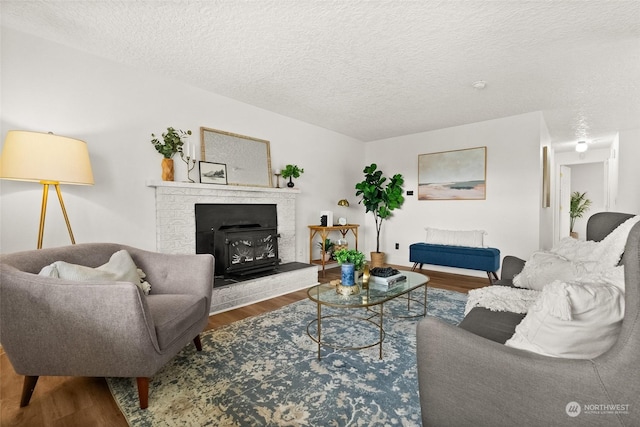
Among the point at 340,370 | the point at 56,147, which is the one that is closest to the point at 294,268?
the point at 340,370

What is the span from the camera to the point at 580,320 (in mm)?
975

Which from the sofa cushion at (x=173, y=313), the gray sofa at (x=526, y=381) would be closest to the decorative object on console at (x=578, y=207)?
the gray sofa at (x=526, y=381)

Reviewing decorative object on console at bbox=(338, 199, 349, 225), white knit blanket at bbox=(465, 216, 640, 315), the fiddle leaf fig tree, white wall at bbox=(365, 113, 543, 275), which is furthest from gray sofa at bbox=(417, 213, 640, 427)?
the fiddle leaf fig tree

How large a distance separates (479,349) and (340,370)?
1125 millimetres

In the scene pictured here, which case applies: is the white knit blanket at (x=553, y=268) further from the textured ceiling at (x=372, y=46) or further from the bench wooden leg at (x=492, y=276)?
the bench wooden leg at (x=492, y=276)

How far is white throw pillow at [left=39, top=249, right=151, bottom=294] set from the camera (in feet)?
5.40

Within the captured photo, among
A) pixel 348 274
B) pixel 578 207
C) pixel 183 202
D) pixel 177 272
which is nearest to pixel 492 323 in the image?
pixel 348 274

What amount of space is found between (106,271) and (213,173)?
6.24ft

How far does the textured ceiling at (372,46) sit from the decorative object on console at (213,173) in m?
0.89

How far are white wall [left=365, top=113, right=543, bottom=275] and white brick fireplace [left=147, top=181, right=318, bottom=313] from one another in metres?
2.48

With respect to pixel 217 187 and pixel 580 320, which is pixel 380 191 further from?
pixel 580 320

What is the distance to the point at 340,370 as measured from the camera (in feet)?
6.36

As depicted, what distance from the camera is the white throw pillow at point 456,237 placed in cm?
463

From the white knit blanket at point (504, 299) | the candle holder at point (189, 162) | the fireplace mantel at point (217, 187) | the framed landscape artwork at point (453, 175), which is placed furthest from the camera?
the framed landscape artwork at point (453, 175)
